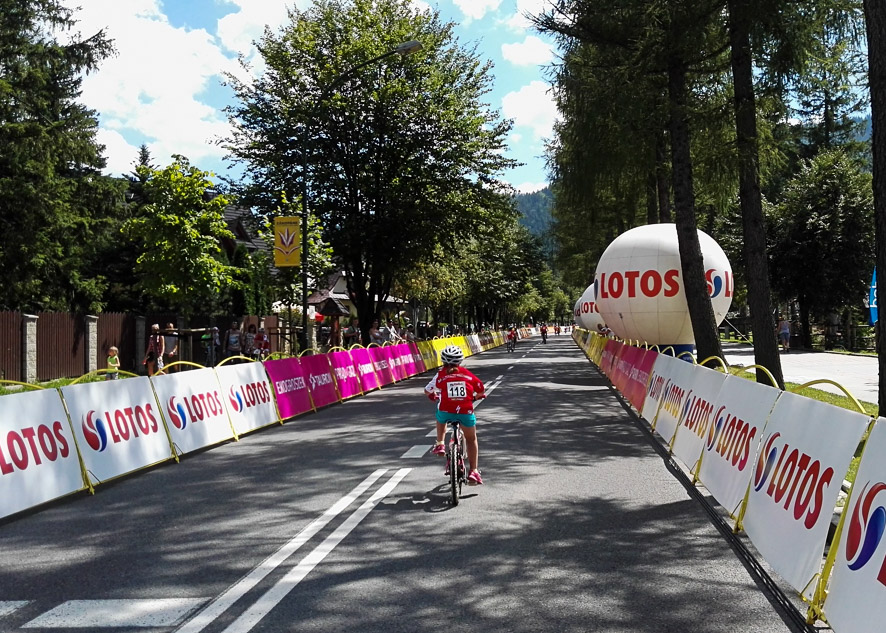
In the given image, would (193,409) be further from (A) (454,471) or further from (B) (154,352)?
(B) (154,352)

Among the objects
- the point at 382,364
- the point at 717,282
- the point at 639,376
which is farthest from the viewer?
the point at 382,364

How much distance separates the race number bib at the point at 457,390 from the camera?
8.35 meters

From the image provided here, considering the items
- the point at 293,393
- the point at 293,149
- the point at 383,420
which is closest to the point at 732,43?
the point at 383,420

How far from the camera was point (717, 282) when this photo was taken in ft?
70.3

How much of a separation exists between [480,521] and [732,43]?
11684mm

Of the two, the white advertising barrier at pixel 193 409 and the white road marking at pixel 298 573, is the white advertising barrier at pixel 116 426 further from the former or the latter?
the white road marking at pixel 298 573

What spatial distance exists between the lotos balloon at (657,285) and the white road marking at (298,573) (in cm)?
1436

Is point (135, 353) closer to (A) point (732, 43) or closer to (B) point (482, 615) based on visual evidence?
(A) point (732, 43)

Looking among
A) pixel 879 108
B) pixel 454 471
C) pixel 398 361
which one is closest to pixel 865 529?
pixel 454 471

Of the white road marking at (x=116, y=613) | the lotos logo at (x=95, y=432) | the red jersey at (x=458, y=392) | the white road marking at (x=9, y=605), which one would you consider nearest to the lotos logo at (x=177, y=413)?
the lotos logo at (x=95, y=432)

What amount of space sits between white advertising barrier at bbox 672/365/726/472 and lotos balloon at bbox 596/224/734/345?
11.0m

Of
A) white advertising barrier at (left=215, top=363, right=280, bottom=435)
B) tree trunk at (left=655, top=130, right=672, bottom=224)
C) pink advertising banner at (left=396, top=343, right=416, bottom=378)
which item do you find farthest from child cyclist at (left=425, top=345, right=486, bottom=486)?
pink advertising banner at (left=396, top=343, right=416, bottom=378)

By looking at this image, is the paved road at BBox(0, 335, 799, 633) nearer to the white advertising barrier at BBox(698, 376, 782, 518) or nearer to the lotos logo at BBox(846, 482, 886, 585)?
the white advertising barrier at BBox(698, 376, 782, 518)

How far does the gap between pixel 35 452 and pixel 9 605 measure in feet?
11.0
